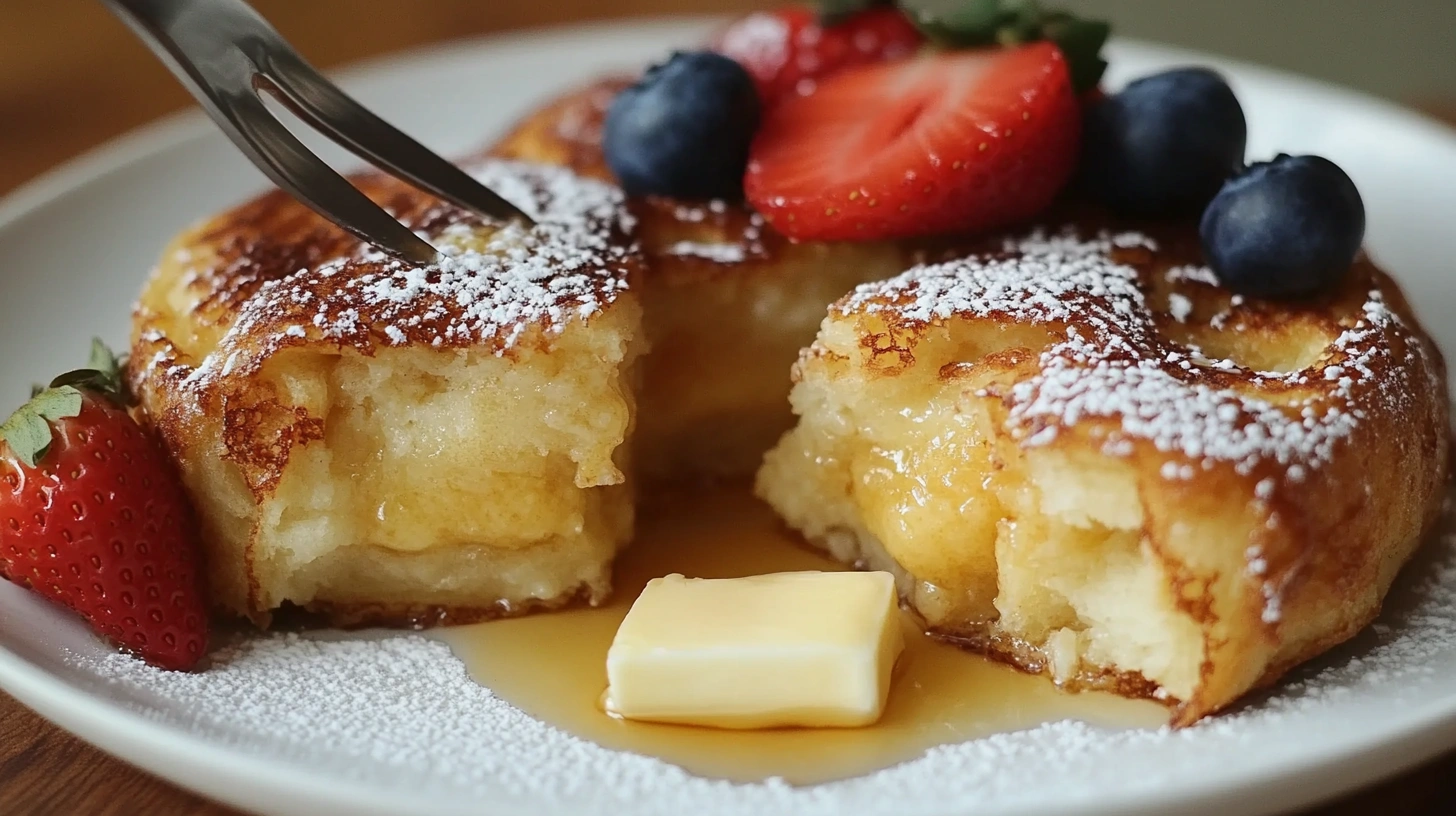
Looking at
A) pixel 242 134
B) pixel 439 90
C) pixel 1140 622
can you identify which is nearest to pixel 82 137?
pixel 439 90

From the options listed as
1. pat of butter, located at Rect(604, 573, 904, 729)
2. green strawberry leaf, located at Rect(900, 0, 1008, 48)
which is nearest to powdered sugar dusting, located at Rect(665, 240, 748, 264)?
green strawberry leaf, located at Rect(900, 0, 1008, 48)

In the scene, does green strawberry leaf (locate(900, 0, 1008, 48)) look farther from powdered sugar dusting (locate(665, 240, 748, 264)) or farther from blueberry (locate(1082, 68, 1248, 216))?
A: powdered sugar dusting (locate(665, 240, 748, 264))

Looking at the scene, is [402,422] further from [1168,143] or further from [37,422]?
[1168,143]

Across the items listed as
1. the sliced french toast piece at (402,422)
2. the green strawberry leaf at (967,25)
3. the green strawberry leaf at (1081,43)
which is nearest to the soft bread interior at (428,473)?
the sliced french toast piece at (402,422)

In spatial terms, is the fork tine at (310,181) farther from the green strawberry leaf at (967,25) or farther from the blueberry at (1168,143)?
the blueberry at (1168,143)

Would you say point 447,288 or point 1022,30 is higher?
point 1022,30

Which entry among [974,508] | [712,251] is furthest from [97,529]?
[974,508]

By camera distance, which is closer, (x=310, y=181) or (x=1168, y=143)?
(x=310, y=181)

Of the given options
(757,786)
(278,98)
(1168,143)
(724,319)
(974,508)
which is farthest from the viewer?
(724,319)
